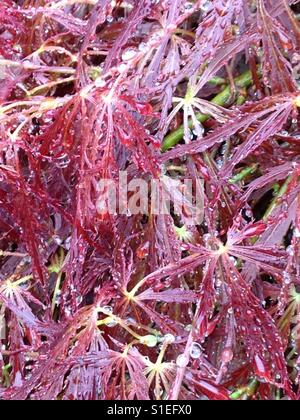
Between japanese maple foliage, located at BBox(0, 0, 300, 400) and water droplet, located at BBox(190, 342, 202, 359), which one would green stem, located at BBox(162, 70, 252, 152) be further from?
water droplet, located at BBox(190, 342, 202, 359)

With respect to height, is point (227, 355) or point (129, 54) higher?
point (129, 54)

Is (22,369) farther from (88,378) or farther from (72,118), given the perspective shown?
(72,118)

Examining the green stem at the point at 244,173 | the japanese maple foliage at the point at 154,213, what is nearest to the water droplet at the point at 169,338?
the japanese maple foliage at the point at 154,213

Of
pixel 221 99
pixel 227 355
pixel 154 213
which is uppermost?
pixel 221 99

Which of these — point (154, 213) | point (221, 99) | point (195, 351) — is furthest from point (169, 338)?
point (221, 99)

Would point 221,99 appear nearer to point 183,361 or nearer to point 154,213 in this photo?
point 154,213

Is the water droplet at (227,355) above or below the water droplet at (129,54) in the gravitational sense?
below

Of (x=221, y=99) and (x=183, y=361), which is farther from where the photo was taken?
(x=221, y=99)

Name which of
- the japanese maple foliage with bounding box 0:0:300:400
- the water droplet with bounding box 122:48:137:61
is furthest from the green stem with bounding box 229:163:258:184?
the water droplet with bounding box 122:48:137:61

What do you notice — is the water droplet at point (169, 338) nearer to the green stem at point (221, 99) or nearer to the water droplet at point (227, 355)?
the water droplet at point (227, 355)

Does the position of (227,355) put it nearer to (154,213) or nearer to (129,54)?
(154,213)
